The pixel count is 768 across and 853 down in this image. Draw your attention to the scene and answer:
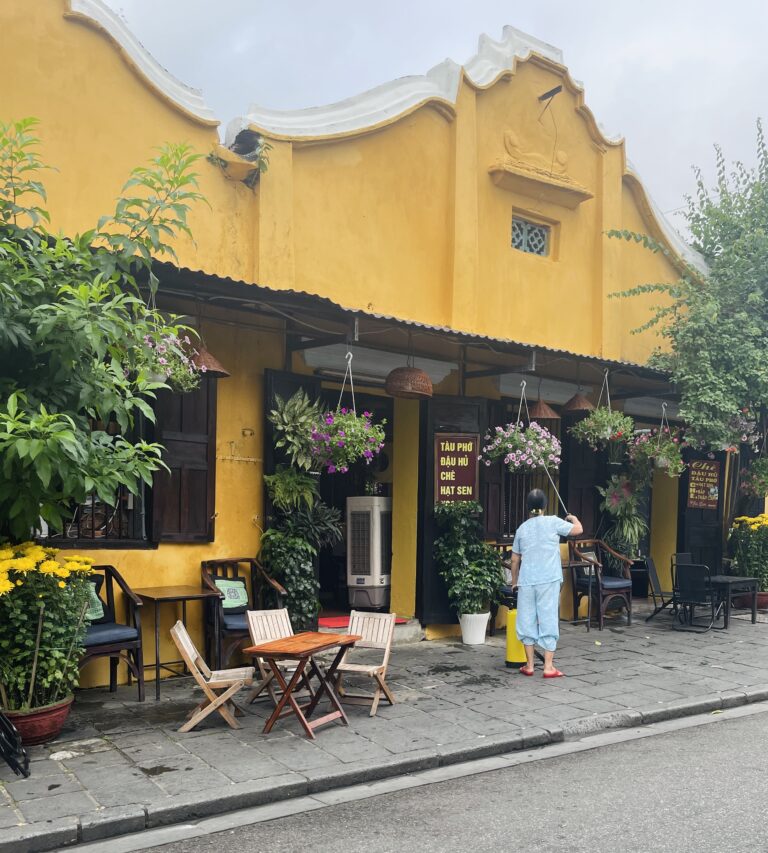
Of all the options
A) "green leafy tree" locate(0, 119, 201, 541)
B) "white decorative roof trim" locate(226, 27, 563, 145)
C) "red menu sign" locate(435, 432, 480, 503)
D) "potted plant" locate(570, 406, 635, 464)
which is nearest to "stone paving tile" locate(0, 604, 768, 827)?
"green leafy tree" locate(0, 119, 201, 541)

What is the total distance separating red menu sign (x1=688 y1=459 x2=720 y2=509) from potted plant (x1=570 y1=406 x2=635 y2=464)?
10.1ft

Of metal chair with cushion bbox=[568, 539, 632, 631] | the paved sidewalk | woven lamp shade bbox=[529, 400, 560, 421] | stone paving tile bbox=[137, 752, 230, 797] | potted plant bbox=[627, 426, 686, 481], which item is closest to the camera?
the paved sidewalk

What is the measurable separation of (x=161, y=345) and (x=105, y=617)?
247cm

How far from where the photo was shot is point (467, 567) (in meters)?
9.80

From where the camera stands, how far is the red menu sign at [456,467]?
32.3ft

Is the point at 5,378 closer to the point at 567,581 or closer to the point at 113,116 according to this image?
the point at 113,116

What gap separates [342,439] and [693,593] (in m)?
5.87

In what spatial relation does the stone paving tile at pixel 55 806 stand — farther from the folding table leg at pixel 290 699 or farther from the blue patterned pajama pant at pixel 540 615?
the blue patterned pajama pant at pixel 540 615

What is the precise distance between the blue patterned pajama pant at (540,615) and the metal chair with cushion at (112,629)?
3731 millimetres

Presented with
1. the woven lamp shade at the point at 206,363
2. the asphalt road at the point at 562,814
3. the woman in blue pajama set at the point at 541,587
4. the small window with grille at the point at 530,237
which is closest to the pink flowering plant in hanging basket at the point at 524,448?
the woman in blue pajama set at the point at 541,587

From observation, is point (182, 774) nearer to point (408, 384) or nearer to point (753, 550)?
point (408, 384)

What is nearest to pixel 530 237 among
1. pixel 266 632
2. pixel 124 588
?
pixel 266 632

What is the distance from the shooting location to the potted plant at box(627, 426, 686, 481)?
11133mm

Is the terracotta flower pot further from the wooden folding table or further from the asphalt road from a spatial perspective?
the asphalt road
